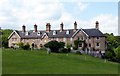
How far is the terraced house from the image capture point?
288 feet

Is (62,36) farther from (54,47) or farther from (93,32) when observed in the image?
(54,47)

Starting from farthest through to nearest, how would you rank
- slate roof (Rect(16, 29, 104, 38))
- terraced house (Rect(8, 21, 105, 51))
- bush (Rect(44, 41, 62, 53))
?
slate roof (Rect(16, 29, 104, 38)) → terraced house (Rect(8, 21, 105, 51)) → bush (Rect(44, 41, 62, 53))

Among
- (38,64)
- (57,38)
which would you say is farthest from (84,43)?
(38,64)

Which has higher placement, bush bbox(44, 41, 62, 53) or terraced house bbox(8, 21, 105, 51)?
terraced house bbox(8, 21, 105, 51)

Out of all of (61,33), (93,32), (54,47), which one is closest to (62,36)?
(61,33)

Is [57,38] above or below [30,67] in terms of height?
above

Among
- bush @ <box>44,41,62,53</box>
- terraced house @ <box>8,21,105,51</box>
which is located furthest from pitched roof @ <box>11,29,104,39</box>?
bush @ <box>44,41,62,53</box>

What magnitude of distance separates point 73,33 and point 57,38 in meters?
5.80

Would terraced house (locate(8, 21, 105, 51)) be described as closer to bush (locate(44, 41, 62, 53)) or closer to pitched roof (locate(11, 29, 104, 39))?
pitched roof (locate(11, 29, 104, 39))

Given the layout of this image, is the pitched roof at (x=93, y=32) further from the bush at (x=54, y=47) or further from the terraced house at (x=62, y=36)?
the bush at (x=54, y=47)

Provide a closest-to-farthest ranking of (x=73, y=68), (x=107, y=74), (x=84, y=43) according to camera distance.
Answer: (x=107, y=74) → (x=73, y=68) → (x=84, y=43)

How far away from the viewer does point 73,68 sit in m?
39.9

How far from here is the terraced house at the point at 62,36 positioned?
288ft

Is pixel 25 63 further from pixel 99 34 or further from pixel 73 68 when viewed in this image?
pixel 99 34
